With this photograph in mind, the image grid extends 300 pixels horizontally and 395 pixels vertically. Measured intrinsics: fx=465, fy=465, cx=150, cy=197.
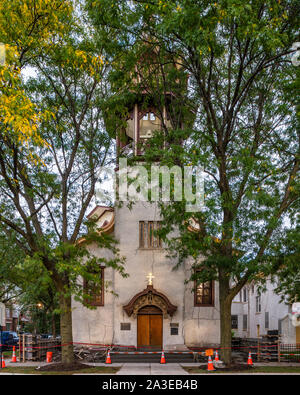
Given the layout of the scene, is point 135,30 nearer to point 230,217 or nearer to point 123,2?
point 123,2

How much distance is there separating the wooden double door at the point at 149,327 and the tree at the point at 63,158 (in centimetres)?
637

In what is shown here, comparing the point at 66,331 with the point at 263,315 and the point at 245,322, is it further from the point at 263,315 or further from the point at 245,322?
the point at 245,322

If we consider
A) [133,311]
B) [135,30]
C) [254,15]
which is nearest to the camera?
[254,15]

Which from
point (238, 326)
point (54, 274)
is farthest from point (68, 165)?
point (238, 326)

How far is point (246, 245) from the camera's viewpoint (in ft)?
64.4

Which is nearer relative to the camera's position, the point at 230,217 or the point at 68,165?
the point at 230,217

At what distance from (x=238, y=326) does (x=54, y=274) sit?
105ft

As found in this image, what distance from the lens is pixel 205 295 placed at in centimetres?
2762

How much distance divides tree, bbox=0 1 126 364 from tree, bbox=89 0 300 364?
1.78m

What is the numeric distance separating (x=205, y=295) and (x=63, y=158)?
12.0 metres

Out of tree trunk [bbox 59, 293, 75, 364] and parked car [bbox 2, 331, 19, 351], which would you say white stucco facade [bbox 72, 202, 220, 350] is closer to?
tree trunk [bbox 59, 293, 75, 364]

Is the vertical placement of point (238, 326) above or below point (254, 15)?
below

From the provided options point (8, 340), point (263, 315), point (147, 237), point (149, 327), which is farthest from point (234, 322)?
point (147, 237)

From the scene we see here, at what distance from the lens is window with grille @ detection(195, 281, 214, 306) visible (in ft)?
89.9
